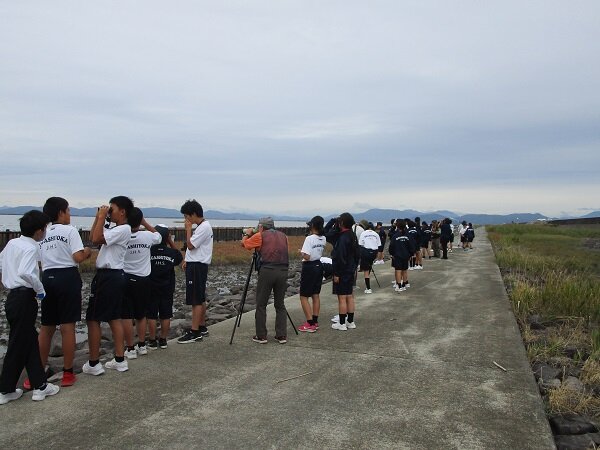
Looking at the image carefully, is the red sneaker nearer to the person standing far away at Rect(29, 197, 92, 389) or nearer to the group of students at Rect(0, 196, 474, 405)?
the group of students at Rect(0, 196, 474, 405)

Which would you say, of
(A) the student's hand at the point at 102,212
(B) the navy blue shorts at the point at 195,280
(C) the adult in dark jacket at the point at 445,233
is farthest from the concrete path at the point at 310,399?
(C) the adult in dark jacket at the point at 445,233

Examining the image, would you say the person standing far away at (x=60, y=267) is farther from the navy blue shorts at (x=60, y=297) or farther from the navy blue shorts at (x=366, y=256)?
the navy blue shorts at (x=366, y=256)

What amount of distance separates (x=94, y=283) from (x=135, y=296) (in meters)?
0.64

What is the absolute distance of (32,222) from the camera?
14.3 ft

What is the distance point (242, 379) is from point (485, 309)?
18.4 ft

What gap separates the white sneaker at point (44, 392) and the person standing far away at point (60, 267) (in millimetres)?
336

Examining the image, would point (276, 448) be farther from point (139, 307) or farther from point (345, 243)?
point (345, 243)

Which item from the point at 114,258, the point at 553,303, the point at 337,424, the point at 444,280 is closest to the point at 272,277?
the point at 114,258

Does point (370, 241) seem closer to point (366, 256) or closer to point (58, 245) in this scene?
point (366, 256)

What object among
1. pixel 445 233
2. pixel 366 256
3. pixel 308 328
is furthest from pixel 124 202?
pixel 445 233

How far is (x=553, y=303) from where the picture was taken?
8836mm

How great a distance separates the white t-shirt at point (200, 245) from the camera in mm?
6043

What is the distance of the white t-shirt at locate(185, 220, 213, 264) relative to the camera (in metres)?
6.04

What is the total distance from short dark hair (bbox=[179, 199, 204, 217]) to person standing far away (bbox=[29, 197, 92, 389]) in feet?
5.06
